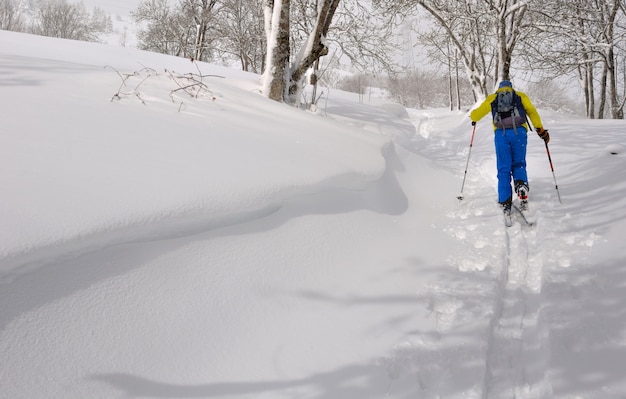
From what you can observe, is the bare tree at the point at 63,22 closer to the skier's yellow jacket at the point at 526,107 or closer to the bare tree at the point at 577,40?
the bare tree at the point at 577,40

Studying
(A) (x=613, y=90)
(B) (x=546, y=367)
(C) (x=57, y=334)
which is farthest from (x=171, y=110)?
(A) (x=613, y=90)

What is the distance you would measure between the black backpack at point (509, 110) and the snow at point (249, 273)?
155 centimetres

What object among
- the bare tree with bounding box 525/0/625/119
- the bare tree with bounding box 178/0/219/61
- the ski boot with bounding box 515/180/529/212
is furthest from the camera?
the bare tree with bounding box 178/0/219/61

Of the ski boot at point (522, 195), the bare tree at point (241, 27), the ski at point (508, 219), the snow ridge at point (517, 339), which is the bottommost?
the snow ridge at point (517, 339)

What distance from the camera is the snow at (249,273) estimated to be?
5.60 feet

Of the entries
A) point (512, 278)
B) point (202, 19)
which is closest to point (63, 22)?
point (202, 19)

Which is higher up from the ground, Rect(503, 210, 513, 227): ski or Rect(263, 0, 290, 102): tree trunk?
Rect(263, 0, 290, 102): tree trunk

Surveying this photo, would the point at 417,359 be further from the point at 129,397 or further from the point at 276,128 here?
the point at 276,128

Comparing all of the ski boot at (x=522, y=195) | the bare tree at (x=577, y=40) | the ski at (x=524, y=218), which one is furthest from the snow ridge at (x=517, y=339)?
the bare tree at (x=577, y=40)

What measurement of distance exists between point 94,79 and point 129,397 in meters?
3.70

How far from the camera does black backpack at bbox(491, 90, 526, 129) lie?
497cm

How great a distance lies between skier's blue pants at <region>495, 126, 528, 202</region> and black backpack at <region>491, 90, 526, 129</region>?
3.4 inches

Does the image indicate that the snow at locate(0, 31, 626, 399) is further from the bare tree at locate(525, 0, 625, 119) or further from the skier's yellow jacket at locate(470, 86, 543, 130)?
the bare tree at locate(525, 0, 625, 119)

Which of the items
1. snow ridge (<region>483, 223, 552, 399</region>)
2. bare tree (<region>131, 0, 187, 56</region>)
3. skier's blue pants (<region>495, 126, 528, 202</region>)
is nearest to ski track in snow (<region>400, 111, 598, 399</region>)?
snow ridge (<region>483, 223, 552, 399</region>)
